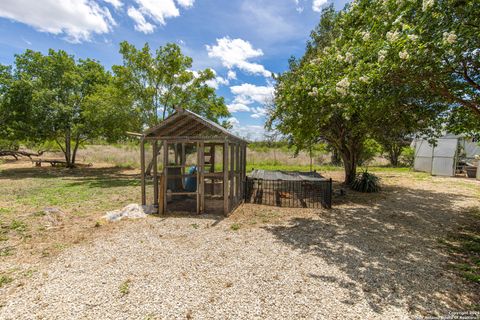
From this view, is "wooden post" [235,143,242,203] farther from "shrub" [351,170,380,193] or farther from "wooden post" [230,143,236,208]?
"shrub" [351,170,380,193]

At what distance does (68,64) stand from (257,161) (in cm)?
1660

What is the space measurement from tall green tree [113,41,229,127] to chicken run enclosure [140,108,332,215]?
227 inches

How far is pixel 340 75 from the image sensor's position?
5816 mm

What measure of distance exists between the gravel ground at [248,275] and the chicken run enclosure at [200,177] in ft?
Answer: 4.53

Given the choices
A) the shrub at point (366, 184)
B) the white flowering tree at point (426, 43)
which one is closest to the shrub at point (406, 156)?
the shrub at point (366, 184)

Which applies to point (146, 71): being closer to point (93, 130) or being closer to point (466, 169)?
point (93, 130)

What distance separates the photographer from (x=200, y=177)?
7145 millimetres

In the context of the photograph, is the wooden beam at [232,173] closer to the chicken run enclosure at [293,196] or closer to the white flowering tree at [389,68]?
the chicken run enclosure at [293,196]

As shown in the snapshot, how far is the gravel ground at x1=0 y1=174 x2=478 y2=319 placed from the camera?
114 inches

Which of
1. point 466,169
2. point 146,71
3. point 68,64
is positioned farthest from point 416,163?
point 68,64

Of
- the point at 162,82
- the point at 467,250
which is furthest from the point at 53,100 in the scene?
the point at 467,250

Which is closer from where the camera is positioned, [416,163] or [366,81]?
[366,81]

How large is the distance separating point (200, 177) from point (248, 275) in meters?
3.88

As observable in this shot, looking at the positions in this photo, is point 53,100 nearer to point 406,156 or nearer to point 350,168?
point 350,168
